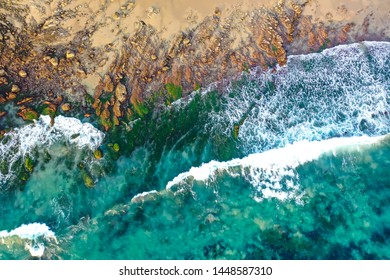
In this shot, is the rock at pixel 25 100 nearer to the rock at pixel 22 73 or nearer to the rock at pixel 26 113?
the rock at pixel 26 113

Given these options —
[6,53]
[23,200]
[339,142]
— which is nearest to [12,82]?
[6,53]

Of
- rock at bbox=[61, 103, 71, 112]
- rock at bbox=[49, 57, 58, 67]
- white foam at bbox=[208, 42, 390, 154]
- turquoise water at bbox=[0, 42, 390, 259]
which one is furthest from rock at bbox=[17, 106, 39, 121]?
white foam at bbox=[208, 42, 390, 154]

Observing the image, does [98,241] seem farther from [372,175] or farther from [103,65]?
[372,175]

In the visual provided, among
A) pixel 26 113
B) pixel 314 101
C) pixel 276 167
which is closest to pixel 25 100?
pixel 26 113

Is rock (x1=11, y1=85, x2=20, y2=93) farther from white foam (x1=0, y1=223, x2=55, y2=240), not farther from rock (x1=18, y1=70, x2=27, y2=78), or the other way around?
white foam (x1=0, y1=223, x2=55, y2=240)

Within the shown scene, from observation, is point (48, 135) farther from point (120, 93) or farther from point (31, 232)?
point (31, 232)
